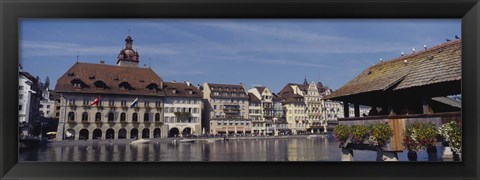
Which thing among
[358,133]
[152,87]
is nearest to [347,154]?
[358,133]

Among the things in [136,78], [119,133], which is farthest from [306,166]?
[136,78]

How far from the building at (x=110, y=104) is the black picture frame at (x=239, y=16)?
6.45 m

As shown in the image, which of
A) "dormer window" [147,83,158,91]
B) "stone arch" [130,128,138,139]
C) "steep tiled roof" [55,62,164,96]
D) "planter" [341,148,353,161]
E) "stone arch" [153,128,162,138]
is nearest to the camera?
"planter" [341,148,353,161]

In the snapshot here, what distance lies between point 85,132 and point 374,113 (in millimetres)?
8629

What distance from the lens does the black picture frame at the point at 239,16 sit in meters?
3.93

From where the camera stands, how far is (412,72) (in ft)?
19.2

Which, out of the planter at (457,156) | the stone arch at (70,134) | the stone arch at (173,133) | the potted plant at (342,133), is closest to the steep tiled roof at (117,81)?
the stone arch at (70,134)

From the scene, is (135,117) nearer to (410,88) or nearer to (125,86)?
(125,86)

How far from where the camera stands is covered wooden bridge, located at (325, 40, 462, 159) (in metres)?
5.07

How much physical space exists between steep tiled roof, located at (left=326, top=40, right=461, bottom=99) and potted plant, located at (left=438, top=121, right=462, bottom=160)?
0.57 meters

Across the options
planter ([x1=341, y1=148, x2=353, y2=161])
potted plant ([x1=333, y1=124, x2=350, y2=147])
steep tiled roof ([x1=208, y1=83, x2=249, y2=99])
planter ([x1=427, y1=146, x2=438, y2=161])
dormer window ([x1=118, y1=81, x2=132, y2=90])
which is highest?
dormer window ([x1=118, y1=81, x2=132, y2=90])

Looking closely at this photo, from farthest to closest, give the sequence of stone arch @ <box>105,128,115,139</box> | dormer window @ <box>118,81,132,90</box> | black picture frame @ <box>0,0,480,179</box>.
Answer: dormer window @ <box>118,81,132,90</box>
stone arch @ <box>105,128,115,139</box>
black picture frame @ <box>0,0,480,179</box>

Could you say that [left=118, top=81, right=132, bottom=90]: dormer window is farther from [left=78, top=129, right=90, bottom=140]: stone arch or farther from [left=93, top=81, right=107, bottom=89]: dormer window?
[left=78, top=129, right=90, bottom=140]: stone arch

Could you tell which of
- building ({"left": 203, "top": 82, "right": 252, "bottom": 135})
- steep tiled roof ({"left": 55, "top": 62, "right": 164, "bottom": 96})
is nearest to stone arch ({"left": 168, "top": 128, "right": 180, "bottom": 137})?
steep tiled roof ({"left": 55, "top": 62, "right": 164, "bottom": 96})
